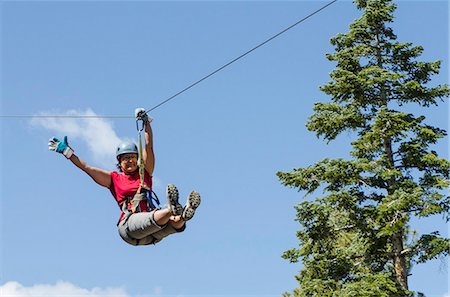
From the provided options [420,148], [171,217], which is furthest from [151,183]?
[420,148]

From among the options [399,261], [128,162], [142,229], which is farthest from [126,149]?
[399,261]

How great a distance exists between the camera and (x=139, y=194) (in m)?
8.53

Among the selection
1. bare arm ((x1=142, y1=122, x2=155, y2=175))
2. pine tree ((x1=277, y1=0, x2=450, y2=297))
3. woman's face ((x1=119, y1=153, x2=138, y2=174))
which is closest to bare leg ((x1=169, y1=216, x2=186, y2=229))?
bare arm ((x1=142, y1=122, x2=155, y2=175))

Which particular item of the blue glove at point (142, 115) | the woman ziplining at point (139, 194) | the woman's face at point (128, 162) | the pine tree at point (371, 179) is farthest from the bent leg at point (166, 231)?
the pine tree at point (371, 179)

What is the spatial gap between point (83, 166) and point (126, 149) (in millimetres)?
601

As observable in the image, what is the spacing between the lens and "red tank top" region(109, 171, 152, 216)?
866 cm

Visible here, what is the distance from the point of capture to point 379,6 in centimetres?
1964

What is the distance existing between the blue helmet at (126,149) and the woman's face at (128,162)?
0.04m

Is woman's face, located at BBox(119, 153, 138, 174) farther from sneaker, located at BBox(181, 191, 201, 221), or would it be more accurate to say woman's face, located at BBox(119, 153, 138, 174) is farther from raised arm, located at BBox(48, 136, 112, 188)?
sneaker, located at BBox(181, 191, 201, 221)

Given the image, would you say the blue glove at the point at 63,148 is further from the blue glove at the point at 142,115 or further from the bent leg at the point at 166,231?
the bent leg at the point at 166,231

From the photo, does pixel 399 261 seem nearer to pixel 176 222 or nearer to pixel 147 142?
pixel 147 142

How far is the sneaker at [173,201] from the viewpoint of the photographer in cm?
757

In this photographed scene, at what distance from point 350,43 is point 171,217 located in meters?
13.2

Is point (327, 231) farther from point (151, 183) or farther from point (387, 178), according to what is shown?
point (151, 183)
